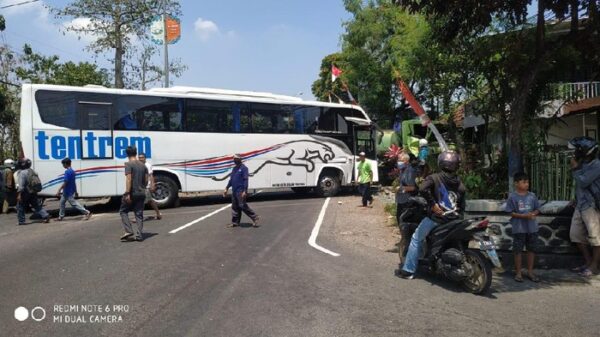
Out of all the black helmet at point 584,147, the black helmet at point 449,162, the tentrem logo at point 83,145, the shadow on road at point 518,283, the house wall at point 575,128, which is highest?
the house wall at point 575,128

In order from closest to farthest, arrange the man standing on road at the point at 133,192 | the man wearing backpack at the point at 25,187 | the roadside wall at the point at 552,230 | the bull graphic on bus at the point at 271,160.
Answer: the roadside wall at the point at 552,230 → the man standing on road at the point at 133,192 → the man wearing backpack at the point at 25,187 → the bull graphic on bus at the point at 271,160

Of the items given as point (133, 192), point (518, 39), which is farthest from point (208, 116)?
point (518, 39)

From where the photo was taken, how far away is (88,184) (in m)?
13.8

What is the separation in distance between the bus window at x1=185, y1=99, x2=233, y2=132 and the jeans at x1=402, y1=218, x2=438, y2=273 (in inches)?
407

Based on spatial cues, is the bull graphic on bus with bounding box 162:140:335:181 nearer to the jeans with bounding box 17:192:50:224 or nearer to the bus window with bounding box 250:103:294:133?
the bus window with bounding box 250:103:294:133

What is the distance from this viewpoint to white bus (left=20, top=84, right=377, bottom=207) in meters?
13.3

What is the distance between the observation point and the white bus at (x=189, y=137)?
1330cm

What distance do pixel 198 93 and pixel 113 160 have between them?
330 centimetres

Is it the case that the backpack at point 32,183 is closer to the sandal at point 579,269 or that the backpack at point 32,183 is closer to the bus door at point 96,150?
the bus door at point 96,150

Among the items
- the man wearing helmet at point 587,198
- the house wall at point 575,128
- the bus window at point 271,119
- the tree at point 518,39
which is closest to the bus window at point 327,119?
the bus window at point 271,119

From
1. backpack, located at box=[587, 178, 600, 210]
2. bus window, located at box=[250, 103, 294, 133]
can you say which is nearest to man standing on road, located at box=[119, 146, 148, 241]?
backpack, located at box=[587, 178, 600, 210]

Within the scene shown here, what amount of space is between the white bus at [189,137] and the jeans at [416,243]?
9994 mm

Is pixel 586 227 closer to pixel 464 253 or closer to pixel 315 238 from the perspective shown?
pixel 464 253

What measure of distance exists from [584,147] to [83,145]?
38.8 feet
